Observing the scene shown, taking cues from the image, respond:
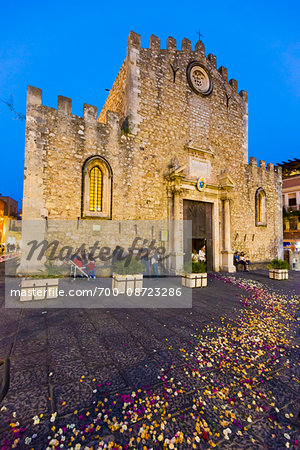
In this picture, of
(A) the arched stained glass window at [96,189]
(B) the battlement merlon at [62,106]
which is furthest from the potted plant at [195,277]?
(B) the battlement merlon at [62,106]

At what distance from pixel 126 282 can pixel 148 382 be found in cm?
429

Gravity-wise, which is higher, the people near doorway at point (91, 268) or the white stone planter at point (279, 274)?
the people near doorway at point (91, 268)

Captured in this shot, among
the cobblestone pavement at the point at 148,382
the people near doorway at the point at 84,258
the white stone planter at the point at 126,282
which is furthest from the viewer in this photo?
the people near doorway at the point at 84,258

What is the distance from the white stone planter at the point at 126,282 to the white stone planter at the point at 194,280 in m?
2.29

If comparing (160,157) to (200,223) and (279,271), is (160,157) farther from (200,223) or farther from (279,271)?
(279,271)

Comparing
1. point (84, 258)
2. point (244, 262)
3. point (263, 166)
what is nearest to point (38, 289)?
point (84, 258)

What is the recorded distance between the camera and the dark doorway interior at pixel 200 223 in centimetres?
1246

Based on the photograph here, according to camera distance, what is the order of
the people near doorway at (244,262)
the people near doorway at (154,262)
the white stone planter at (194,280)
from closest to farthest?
the white stone planter at (194,280) → the people near doorway at (154,262) → the people near doorway at (244,262)

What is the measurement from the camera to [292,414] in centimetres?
216

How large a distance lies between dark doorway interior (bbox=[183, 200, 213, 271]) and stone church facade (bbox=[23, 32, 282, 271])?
2.5 inches

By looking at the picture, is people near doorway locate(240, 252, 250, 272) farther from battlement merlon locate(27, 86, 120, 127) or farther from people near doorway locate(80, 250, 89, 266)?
battlement merlon locate(27, 86, 120, 127)

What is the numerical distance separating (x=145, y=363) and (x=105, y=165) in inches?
348

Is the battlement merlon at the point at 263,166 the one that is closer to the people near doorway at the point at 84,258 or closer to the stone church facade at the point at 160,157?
the stone church facade at the point at 160,157

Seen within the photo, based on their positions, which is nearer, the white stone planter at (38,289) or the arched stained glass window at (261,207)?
the white stone planter at (38,289)
